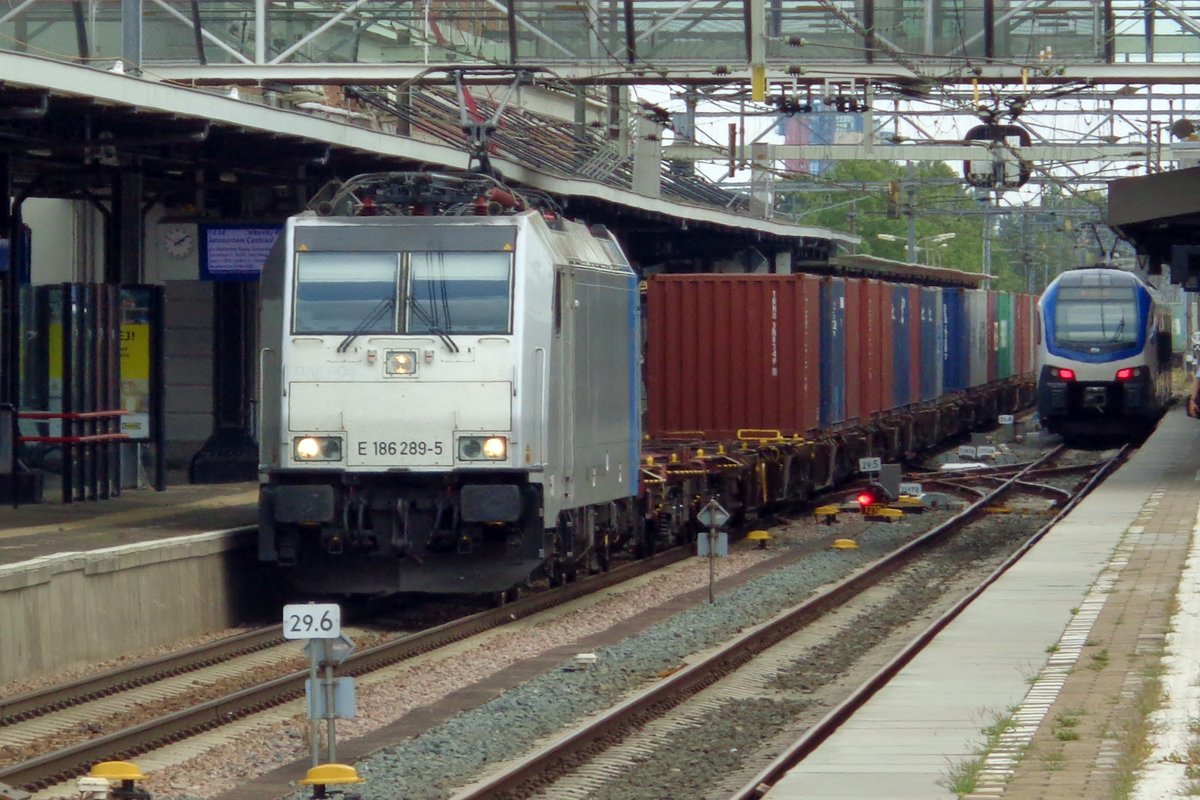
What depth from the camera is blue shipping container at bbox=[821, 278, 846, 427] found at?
2428 centimetres

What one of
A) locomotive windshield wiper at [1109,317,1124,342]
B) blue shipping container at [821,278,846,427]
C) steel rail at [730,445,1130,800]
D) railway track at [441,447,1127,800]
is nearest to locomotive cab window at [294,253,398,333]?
railway track at [441,447,1127,800]

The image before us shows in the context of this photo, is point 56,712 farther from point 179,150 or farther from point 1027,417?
point 1027,417

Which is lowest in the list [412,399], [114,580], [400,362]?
[114,580]

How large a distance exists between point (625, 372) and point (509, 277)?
333 centimetres

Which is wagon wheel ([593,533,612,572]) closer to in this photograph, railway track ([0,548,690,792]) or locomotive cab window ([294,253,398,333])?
railway track ([0,548,690,792])

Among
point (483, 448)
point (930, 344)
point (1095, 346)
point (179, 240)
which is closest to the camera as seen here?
point (483, 448)

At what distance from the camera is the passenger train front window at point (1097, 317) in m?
34.6

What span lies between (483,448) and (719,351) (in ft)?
28.9

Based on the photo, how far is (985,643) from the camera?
42.2 ft

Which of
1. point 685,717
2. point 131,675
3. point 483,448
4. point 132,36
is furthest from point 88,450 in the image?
point 685,717

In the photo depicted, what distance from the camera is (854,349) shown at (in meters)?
26.3

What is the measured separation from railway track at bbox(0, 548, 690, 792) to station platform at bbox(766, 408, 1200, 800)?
136 inches

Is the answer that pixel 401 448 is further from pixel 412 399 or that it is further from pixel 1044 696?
pixel 1044 696

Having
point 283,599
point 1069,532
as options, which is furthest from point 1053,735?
point 1069,532
